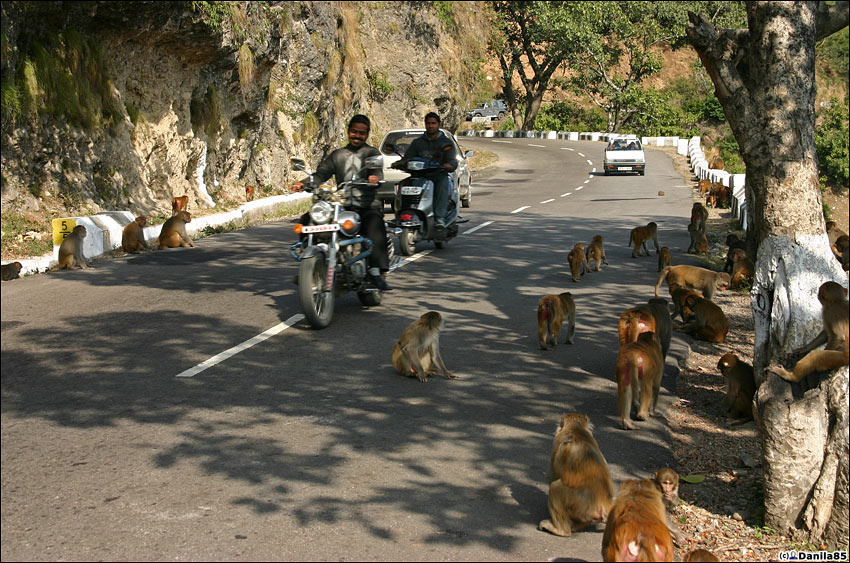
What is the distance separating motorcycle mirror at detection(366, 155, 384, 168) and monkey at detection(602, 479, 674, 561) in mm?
6199

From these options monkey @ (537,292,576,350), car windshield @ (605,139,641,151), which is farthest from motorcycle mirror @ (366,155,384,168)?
car windshield @ (605,139,641,151)

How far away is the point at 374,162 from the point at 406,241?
4.17 metres

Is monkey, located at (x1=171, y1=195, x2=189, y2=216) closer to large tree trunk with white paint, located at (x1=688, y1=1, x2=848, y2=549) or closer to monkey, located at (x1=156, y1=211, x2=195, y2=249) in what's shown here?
monkey, located at (x1=156, y1=211, x2=195, y2=249)

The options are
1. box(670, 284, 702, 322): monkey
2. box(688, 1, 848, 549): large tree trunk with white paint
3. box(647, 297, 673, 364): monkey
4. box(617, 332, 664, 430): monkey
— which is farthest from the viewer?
box(670, 284, 702, 322): monkey

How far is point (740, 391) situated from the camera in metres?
6.64

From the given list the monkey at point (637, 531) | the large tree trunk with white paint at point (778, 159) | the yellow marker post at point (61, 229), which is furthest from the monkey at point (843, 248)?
the yellow marker post at point (61, 229)

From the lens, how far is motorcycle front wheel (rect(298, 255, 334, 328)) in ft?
28.1

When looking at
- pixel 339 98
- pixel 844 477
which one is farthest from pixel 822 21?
pixel 339 98

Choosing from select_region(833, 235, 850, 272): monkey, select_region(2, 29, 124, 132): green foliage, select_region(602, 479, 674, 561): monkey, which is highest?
select_region(2, 29, 124, 132): green foliage

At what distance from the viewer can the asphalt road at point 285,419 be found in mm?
4508

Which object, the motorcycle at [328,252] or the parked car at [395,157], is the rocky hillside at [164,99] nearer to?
the parked car at [395,157]

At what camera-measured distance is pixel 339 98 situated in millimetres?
30531

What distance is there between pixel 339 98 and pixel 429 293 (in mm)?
20740

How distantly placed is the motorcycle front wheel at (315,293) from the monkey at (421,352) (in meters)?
1.52
